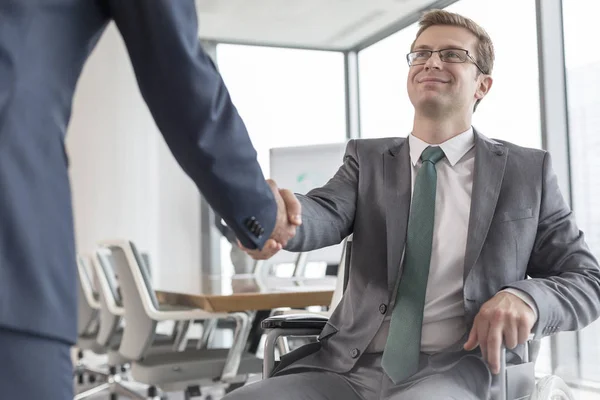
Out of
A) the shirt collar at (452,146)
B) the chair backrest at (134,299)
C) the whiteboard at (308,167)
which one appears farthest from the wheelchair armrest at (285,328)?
the whiteboard at (308,167)

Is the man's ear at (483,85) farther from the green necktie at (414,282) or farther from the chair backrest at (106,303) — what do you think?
the chair backrest at (106,303)

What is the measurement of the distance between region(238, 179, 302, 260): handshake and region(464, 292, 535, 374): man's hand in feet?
1.47

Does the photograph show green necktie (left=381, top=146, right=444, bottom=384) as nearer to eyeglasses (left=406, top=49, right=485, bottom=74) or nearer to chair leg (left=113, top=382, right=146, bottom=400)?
eyeglasses (left=406, top=49, right=485, bottom=74)

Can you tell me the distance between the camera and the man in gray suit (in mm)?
1639

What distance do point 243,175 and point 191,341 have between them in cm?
350

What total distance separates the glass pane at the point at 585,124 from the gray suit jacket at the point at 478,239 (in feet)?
11.0

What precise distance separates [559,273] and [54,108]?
1333mm

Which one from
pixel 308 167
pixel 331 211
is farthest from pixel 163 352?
pixel 331 211

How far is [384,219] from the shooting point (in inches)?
71.6

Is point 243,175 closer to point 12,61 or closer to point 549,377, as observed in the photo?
point 12,61

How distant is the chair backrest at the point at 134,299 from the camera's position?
3.39 meters

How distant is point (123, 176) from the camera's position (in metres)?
8.37

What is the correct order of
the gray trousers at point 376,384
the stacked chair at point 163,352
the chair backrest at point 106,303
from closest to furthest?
the gray trousers at point 376,384 → the stacked chair at point 163,352 → the chair backrest at point 106,303

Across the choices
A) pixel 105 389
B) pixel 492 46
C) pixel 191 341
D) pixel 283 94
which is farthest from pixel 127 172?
pixel 492 46
